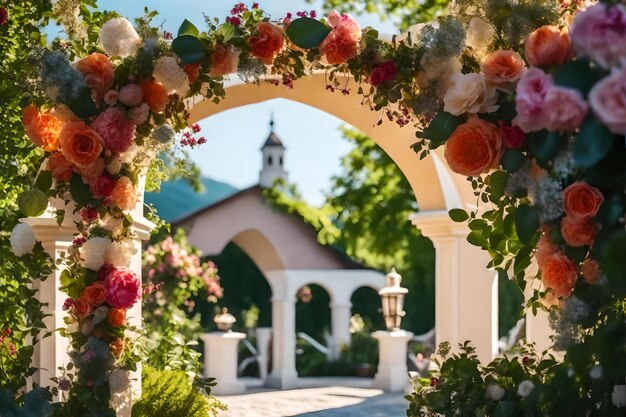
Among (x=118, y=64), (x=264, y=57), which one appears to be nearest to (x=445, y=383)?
(x=264, y=57)

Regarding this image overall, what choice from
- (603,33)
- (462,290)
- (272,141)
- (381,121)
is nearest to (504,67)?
(381,121)

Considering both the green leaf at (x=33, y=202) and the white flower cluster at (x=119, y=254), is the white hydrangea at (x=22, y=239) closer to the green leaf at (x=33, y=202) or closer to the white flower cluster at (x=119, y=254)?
the green leaf at (x=33, y=202)

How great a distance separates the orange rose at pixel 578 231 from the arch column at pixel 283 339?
1112cm

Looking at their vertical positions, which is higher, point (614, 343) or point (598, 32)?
point (598, 32)

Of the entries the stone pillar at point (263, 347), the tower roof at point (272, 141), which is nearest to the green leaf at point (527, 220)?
the stone pillar at point (263, 347)

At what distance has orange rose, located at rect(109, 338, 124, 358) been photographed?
14.6ft

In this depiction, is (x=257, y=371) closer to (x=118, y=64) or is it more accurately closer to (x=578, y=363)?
(x=118, y=64)

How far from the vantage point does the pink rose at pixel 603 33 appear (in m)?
2.71

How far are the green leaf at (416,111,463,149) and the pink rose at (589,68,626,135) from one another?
1.32 meters

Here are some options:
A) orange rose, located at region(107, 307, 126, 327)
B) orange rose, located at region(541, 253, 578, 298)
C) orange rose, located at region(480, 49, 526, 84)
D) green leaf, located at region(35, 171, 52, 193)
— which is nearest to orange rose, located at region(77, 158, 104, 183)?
green leaf, located at region(35, 171, 52, 193)

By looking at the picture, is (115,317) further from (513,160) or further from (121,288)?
(513,160)

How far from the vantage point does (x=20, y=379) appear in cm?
Result: 471

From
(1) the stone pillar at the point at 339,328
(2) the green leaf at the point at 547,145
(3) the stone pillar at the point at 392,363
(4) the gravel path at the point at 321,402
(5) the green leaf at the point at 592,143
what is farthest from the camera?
(1) the stone pillar at the point at 339,328

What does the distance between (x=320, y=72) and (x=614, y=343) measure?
159 inches
